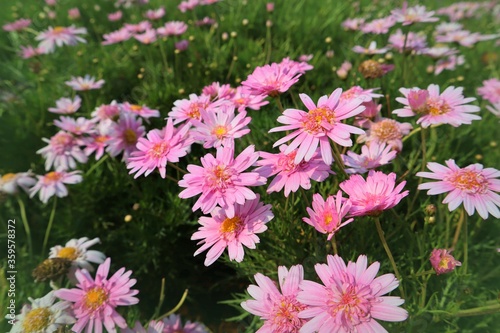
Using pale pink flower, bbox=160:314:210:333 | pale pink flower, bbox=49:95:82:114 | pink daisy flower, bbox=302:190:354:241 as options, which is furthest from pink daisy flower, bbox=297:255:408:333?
pale pink flower, bbox=49:95:82:114

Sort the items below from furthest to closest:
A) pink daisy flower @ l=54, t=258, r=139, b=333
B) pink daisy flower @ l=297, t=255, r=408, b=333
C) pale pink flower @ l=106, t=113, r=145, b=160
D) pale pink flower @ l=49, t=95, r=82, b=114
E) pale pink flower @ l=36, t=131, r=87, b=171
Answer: pale pink flower @ l=49, t=95, r=82, b=114, pale pink flower @ l=36, t=131, r=87, b=171, pale pink flower @ l=106, t=113, r=145, b=160, pink daisy flower @ l=54, t=258, r=139, b=333, pink daisy flower @ l=297, t=255, r=408, b=333

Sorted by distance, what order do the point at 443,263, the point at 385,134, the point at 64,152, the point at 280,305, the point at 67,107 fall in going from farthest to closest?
the point at 67,107 → the point at 64,152 → the point at 385,134 → the point at 443,263 → the point at 280,305

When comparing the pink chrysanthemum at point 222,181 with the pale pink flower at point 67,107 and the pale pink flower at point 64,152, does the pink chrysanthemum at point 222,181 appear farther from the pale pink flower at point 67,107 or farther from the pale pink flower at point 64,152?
the pale pink flower at point 67,107

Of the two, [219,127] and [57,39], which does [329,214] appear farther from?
[57,39]

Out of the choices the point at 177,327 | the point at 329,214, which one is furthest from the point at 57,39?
the point at 329,214

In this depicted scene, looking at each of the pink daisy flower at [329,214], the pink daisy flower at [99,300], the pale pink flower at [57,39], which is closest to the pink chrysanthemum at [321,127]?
the pink daisy flower at [329,214]

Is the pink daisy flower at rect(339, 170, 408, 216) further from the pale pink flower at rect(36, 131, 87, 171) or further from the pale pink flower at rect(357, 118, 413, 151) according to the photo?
the pale pink flower at rect(36, 131, 87, 171)

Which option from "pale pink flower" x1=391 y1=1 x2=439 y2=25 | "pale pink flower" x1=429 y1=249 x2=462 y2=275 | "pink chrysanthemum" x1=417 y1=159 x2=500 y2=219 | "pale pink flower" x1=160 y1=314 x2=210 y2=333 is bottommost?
"pale pink flower" x1=160 y1=314 x2=210 y2=333
